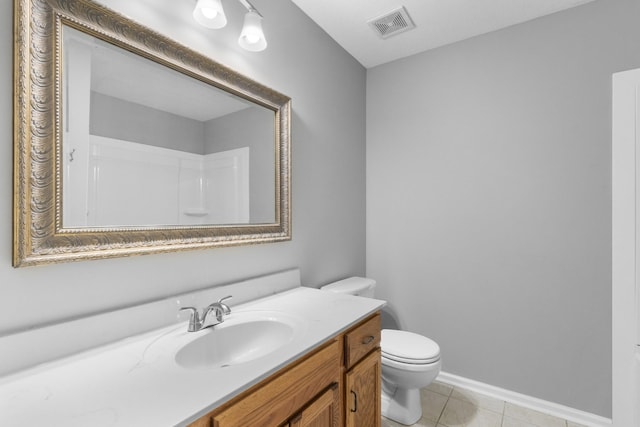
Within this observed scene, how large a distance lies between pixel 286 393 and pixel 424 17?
211 centimetres

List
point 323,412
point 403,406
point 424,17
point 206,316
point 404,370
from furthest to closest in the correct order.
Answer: point 424,17
point 403,406
point 404,370
point 206,316
point 323,412

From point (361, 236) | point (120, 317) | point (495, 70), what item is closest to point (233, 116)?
point (120, 317)

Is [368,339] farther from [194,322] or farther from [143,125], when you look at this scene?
[143,125]

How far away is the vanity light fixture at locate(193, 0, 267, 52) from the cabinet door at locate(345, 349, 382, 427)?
144cm

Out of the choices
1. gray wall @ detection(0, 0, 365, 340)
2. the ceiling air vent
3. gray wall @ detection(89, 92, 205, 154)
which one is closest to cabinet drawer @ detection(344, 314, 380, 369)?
gray wall @ detection(0, 0, 365, 340)

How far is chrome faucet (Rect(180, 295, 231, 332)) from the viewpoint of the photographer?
1.04m

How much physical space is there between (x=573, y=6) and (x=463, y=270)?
66.7 inches

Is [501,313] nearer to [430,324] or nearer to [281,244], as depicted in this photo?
[430,324]

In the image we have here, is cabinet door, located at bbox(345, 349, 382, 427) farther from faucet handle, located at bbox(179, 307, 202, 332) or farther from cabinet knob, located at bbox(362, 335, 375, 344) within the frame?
faucet handle, located at bbox(179, 307, 202, 332)

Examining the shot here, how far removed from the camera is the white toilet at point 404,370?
1.56m

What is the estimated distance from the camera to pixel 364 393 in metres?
1.24

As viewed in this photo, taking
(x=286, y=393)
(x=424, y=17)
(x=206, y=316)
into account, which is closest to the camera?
(x=286, y=393)

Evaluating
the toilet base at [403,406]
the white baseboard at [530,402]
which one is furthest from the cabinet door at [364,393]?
the white baseboard at [530,402]

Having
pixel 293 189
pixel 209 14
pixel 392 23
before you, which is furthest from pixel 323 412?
pixel 392 23
